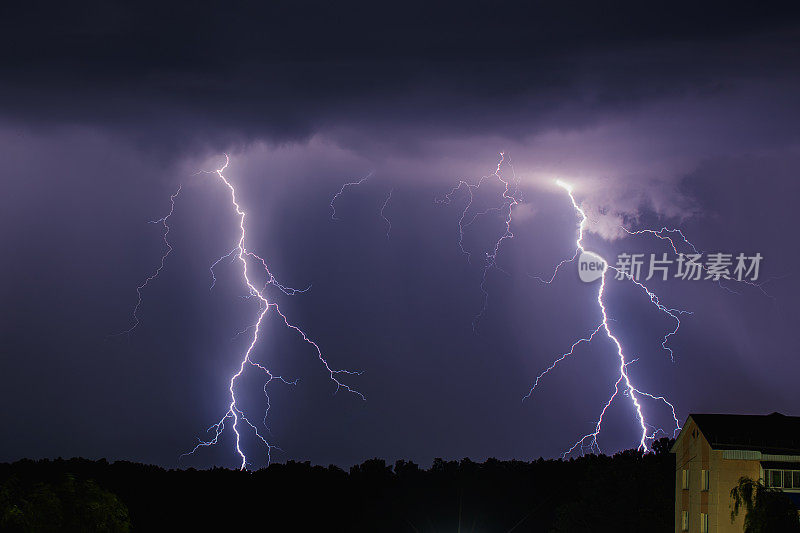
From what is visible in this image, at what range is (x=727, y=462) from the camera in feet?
92.3

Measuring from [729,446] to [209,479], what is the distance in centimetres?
3531

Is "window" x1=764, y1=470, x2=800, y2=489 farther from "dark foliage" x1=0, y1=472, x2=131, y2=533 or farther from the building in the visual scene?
"dark foliage" x1=0, y1=472, x2=131, y2=533

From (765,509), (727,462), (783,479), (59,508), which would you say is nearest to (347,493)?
(727,462)

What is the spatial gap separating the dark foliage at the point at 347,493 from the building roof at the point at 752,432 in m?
16.9

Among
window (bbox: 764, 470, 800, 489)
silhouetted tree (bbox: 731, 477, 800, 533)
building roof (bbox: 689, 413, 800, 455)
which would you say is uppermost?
building roof (bbox: 689, 413, 800, 455)

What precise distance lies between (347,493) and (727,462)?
102 ft

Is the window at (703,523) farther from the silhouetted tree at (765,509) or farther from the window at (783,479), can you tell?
the silhouetted tree at (765,509)

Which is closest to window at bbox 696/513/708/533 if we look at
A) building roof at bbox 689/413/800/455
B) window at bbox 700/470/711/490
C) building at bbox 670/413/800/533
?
building at bbox 670/413/800/533

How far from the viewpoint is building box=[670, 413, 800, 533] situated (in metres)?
27.5

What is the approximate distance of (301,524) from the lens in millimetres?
52438

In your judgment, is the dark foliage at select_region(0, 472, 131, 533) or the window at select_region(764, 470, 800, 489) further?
the window at select_region(764, 470, 800, 489)

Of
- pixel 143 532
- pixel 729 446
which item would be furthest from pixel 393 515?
pixel 729 446

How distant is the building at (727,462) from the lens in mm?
27531

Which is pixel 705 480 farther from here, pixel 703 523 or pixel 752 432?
pixel 752 432
